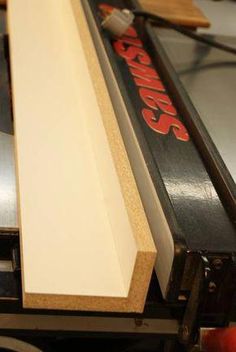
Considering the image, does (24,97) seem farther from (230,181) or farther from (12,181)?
(230,181)

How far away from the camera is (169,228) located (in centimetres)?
77

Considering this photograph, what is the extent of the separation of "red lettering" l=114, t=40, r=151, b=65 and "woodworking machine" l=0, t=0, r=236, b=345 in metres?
0.23

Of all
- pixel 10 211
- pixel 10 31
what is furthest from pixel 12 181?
pixel 10 31

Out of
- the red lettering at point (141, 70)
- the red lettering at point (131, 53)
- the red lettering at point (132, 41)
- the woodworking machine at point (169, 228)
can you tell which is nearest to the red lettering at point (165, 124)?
the woodworking machine at point (169, 228)

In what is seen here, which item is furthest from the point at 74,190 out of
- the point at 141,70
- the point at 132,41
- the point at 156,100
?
the point at 132,41

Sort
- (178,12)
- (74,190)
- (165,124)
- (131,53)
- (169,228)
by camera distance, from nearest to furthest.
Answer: (169,228) → (74,190) → (165,124) → (131,53) → (178,12)

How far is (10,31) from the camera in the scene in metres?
1.44

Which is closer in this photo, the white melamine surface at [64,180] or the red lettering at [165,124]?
the white melamine surface at [64,180]

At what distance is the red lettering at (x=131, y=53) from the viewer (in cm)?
141

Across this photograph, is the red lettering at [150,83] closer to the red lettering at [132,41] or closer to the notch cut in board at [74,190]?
the notch cut in board at [74,190]

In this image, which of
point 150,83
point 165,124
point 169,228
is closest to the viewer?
point 169,228

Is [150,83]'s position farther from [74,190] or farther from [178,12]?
[178,12]

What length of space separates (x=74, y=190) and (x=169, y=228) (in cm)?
23

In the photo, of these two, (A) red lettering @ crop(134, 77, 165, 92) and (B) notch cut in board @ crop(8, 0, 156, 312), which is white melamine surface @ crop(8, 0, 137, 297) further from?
(A) red lettering @ crop(134, 77, 165, 92)
